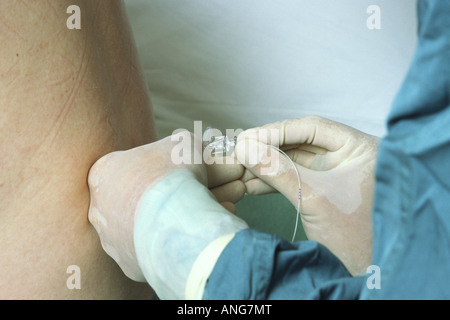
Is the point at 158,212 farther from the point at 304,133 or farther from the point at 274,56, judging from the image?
the point at 274,56

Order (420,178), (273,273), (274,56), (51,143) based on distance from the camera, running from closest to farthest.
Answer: (420,178), (273,273), (51,143), (274,56)

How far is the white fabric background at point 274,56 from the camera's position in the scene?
121cm

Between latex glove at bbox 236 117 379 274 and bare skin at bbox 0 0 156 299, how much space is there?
0.27 meters

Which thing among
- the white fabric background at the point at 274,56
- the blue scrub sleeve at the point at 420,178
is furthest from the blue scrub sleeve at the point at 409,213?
the white fabric background at the point at 274,56

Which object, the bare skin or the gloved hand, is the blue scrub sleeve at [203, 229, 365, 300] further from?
the bare skin

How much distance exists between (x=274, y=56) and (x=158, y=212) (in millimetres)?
757

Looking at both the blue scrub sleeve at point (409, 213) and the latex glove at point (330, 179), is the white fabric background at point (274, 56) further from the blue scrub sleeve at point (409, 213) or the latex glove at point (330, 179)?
the blue scrub sleeve at point (409, 213)

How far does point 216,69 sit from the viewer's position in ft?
4.16

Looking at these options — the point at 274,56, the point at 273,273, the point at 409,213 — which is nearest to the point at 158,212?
the point at 273,273

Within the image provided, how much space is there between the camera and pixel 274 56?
4.06 ft

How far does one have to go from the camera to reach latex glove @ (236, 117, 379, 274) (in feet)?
2.72

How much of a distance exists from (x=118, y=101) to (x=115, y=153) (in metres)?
0.14
